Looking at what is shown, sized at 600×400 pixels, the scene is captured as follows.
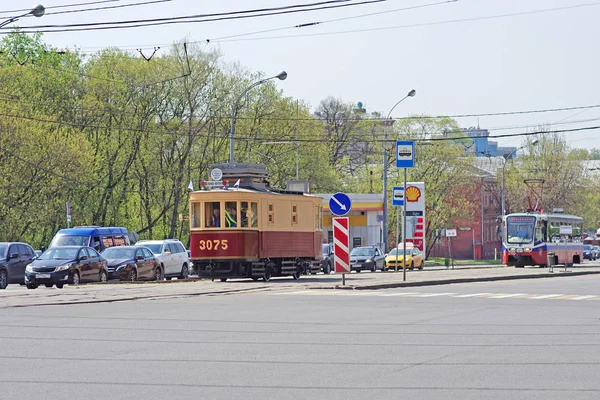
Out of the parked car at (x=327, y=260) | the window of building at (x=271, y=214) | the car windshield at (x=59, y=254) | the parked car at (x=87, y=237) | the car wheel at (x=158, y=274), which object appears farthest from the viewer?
the parked car at (x=327, y=260)

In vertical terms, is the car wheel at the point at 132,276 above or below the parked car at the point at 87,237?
below

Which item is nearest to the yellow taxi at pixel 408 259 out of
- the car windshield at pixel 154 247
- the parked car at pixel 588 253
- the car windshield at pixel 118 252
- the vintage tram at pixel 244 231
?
the car windshield at pixel 154 247

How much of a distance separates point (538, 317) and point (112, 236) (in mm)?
26519

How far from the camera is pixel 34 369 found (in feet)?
40.2

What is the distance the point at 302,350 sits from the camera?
46.9ft

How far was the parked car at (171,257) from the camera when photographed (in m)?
42.4

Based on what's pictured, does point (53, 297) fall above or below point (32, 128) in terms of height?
below

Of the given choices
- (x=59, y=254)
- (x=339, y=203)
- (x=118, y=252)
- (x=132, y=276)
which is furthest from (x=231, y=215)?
(x=118, y=252)

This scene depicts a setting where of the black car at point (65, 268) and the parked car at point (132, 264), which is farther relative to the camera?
the parked car at point (132, 264)

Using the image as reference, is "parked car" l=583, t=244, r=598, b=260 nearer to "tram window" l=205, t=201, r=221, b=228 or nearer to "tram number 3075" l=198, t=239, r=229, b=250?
"tram window" l=205, t=201, r=221, b=228

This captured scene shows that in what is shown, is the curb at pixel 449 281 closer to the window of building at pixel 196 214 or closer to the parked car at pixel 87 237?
the window of building at pixel 196 214

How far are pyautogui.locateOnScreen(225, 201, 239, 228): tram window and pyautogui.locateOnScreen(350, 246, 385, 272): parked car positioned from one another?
889 inches

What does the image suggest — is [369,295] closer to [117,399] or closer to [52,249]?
[52,249]

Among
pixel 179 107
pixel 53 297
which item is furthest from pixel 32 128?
pixel 53 297
